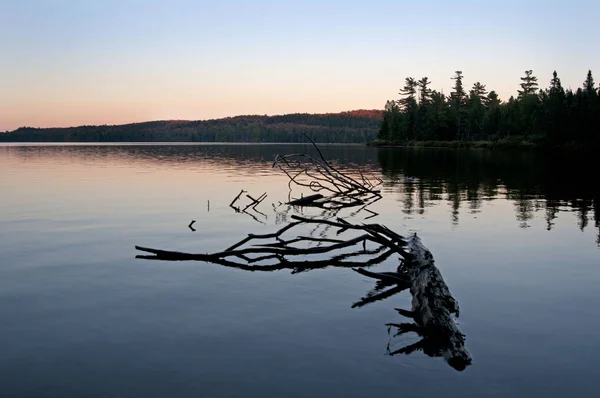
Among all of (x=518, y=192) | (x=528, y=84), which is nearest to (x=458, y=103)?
(x=528, y=84)

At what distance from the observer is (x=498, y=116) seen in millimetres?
136000

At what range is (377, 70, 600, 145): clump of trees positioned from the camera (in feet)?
323

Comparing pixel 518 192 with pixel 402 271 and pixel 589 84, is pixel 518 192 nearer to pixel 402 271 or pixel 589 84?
pixel 402 271

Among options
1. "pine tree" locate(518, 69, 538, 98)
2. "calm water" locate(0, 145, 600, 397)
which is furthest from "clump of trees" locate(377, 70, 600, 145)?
"calm water" locate(0, 145, 600, 397)

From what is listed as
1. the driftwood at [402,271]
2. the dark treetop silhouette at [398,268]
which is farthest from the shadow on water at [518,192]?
the driftwood at [402,271]

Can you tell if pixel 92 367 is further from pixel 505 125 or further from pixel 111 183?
pixel 505 125

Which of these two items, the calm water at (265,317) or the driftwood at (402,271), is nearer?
the calm water at (265,317)

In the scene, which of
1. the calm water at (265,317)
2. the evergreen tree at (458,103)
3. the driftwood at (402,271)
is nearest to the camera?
the calm water at (265,317)

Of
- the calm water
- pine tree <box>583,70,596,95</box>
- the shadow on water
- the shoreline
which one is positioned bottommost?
the calm water

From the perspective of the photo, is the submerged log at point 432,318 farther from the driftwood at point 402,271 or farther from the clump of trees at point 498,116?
the clump of trees at point 498,116

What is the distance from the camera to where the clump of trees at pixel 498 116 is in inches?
3875

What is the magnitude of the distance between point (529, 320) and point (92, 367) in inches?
309

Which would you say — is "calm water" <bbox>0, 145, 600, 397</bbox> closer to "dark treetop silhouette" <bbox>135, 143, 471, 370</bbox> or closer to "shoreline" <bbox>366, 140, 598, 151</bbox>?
"dark treetop silhouette" <bbox>135, 143, 471, 370</bbox>

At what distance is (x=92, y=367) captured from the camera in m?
7.97
